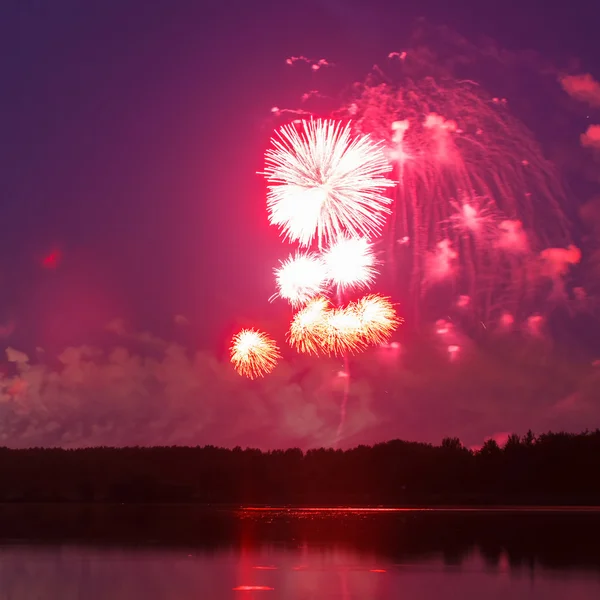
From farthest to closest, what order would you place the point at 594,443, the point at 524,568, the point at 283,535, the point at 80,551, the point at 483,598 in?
the point at 594,443
the point at 283,535
the point at 80,551
the point at 524,568
the point at 483,598

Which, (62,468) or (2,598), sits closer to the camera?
(2,598)

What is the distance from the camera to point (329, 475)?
428 ft

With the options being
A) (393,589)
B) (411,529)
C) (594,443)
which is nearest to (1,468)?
(594,443)

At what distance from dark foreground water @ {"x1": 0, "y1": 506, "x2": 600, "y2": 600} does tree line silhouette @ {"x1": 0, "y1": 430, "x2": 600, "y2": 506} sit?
56.8 meters

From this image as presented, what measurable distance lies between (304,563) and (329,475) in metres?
98.5

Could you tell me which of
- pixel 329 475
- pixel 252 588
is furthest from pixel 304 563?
pixel 329 475

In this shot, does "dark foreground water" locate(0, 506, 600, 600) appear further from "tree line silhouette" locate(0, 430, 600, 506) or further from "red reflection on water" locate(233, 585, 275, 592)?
"tree line silhouette" locate(0, 430, 600, 506)

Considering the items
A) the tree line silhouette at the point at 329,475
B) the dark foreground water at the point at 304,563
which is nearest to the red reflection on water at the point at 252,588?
the dark foreground water at the point at 304,563

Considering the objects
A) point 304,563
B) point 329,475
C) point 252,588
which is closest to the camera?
point 252,588

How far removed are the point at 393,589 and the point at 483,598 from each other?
8.73ft

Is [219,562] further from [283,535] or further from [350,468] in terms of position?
[350,468]

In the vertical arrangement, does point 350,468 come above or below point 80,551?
above

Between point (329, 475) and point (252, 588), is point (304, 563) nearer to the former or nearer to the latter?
point (252, 588)

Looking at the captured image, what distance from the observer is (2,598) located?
83.4ft
